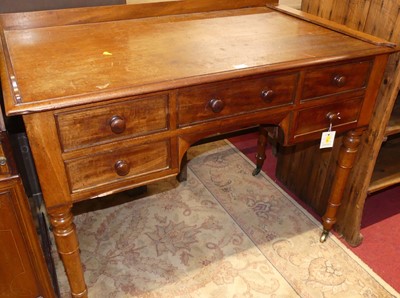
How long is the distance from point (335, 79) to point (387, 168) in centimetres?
76

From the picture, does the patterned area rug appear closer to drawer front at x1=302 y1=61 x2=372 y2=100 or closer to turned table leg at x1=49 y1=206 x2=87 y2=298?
turned table leg at x1=49 y1=206 x2=87 y2=298

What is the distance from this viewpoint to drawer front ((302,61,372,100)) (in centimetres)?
129

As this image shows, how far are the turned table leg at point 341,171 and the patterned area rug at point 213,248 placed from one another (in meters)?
0.13

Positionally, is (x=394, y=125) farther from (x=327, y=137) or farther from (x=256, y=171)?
(x=256, y=171)

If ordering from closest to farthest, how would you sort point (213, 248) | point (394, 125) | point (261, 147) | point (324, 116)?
point (324, 116), point (394, 125), point (213, 248), point (261, 147)

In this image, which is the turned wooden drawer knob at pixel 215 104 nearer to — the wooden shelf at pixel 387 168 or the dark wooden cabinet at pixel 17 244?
the dark wooden cabinet at pixel 17 244

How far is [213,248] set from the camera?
1.79m

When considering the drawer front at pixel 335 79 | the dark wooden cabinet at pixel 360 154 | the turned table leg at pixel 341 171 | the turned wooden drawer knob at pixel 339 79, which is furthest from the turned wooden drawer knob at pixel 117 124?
the dark wooden cabinet at pixel 360 154

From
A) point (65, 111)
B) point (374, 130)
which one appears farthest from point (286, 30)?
point (65, 111)

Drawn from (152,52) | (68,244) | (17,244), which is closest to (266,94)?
(152,52)

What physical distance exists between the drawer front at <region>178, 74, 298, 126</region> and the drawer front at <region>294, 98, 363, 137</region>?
4.3 inches

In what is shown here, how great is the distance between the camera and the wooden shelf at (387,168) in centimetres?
176

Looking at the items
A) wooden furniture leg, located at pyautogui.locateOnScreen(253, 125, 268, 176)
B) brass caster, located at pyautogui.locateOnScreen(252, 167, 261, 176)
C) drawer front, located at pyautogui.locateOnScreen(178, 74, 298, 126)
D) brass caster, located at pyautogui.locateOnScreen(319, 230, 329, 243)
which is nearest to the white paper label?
drawer front, located at pyautogui.locateOnScreen(178, 74, 298, 126)

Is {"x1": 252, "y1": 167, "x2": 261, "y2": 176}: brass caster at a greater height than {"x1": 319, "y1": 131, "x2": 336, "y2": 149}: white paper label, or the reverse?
{"x1": 319, "y1": 131, "x2": 336, "y2": 149}: white paper label
